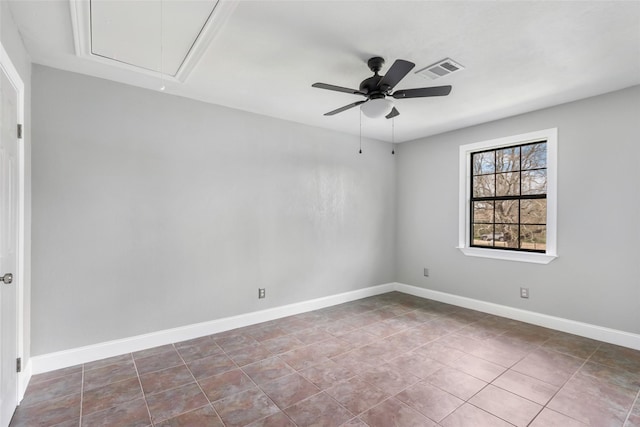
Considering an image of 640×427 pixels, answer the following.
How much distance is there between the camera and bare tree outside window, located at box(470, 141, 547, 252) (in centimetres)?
383

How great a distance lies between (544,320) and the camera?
144 inches

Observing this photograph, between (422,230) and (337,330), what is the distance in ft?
7.71

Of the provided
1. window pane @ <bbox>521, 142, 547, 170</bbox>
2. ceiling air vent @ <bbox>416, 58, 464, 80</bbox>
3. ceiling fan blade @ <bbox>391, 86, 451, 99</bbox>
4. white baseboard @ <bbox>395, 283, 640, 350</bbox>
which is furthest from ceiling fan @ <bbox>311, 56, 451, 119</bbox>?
white baseboard @ <bbox>395, 283, 640, 350</bbox>

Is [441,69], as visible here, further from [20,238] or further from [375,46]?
[20,238]

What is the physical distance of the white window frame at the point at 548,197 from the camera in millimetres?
3598

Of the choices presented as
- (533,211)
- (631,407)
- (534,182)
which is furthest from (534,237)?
(631,407)

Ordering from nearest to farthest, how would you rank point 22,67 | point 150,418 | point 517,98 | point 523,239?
point 150,418, point 22,67, point 517,98, point 523,239

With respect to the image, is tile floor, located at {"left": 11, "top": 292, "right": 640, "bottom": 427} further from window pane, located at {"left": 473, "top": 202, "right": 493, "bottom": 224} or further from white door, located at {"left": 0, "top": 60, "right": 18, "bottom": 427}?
window pane, located at {"left": 473, "top": 202, "right": 493, "bottom": 224}

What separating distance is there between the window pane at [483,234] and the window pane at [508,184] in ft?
1.63

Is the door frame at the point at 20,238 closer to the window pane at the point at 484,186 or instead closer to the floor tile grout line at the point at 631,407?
the floor tile grout line at the point at 631,407

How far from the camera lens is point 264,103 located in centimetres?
349

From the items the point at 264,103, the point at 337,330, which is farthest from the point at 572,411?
the point at 264,103

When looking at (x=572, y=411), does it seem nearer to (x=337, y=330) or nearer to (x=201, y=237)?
(x=337, y=330)

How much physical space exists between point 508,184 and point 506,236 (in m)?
0.70
